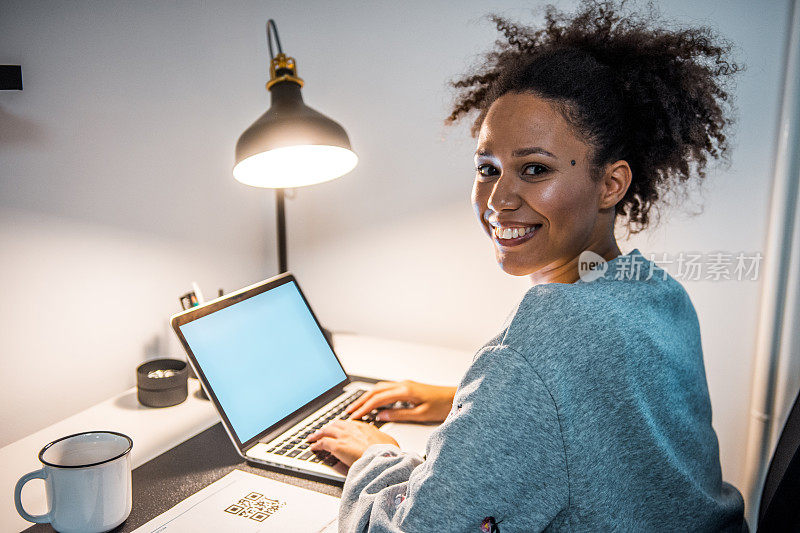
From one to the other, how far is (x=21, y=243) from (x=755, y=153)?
1.53 m

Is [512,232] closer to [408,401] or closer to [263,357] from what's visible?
[408,401]

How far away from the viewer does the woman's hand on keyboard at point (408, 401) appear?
0.94 metres

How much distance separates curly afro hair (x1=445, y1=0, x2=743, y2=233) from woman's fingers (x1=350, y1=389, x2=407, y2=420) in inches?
20.2

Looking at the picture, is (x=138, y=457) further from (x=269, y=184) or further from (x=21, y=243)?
(x=269, y=184)

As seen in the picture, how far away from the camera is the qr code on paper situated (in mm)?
668

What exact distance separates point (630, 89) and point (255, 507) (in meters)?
0.79

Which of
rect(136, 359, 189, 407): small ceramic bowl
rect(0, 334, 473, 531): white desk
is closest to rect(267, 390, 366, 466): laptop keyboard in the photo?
rect(0, 334, 473, 531): white desk

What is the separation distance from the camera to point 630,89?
74 cm

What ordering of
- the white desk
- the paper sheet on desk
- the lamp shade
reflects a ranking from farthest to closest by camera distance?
1. the lamp shade
2. the white desk
3. the paper sheet on desk

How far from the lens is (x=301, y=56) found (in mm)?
1490

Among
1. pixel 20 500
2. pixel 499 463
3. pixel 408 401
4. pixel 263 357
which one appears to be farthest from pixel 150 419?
pixel 499 463

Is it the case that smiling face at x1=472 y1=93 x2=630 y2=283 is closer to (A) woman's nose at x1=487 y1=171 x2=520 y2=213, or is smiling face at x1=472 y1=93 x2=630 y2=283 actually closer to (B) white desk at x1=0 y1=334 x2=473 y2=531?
(A) woman's nose at x1=487 y1=171 x2=520 y2=213

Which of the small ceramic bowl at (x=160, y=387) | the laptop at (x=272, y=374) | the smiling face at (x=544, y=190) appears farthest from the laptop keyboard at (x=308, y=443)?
the smiling face at (x=544, y=190)

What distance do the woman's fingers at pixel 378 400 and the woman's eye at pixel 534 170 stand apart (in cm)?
47
